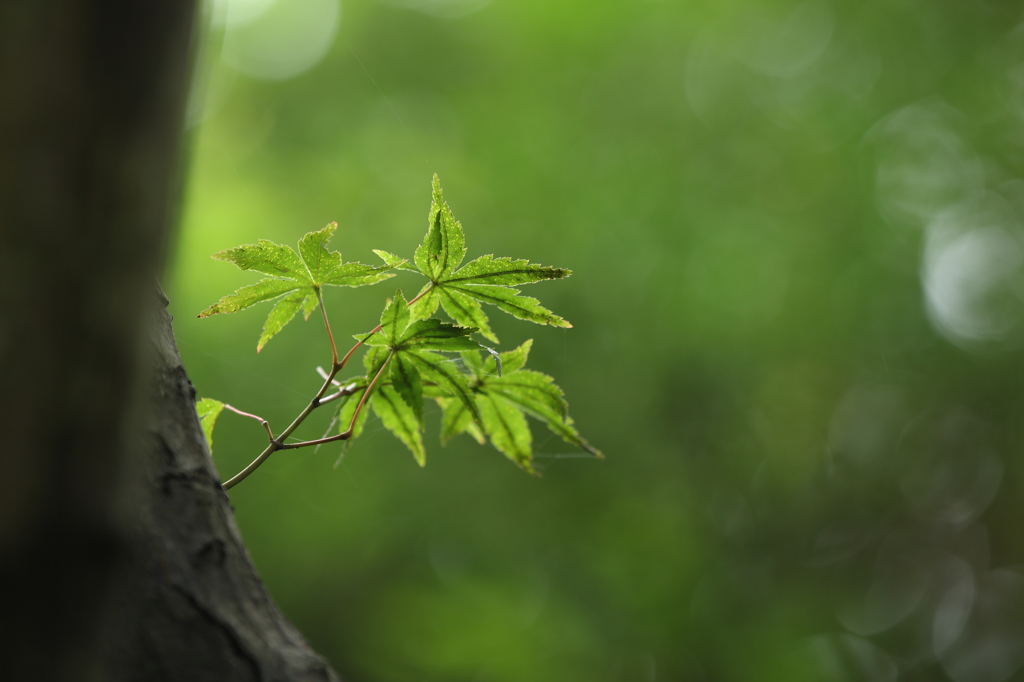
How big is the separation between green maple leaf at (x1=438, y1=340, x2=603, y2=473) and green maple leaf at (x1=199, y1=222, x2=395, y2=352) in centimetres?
22

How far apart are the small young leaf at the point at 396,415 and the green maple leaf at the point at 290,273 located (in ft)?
0.51

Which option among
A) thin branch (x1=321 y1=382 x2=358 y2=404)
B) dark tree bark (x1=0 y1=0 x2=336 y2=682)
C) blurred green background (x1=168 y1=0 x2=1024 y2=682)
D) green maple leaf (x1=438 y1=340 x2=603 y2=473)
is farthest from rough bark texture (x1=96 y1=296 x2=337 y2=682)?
blurred green background (x1=168 y1=0 x2=1024 y2=682)

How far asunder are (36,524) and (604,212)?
583 centimetres

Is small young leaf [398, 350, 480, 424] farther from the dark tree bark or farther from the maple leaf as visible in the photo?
the dark tree bark

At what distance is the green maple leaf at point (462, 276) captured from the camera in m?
0.80

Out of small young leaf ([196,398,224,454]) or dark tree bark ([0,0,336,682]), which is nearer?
dark tree bark ([0,0,336,682])

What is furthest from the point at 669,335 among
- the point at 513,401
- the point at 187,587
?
the point at 187,587

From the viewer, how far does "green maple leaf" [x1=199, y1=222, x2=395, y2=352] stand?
820mm

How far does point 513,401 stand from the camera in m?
0.98

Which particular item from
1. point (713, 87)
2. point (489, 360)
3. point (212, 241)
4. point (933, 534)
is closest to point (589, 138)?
point (713, 87)

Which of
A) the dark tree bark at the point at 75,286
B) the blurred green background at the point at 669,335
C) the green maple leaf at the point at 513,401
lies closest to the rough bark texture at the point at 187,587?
the dark tree bark at the point at 75,286

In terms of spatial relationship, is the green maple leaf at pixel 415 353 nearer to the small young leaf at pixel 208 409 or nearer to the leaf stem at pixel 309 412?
the leaf stem at pixel 309 412

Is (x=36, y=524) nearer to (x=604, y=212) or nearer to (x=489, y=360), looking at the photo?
(x=489, y=360)

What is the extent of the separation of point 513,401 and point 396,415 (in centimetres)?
18
